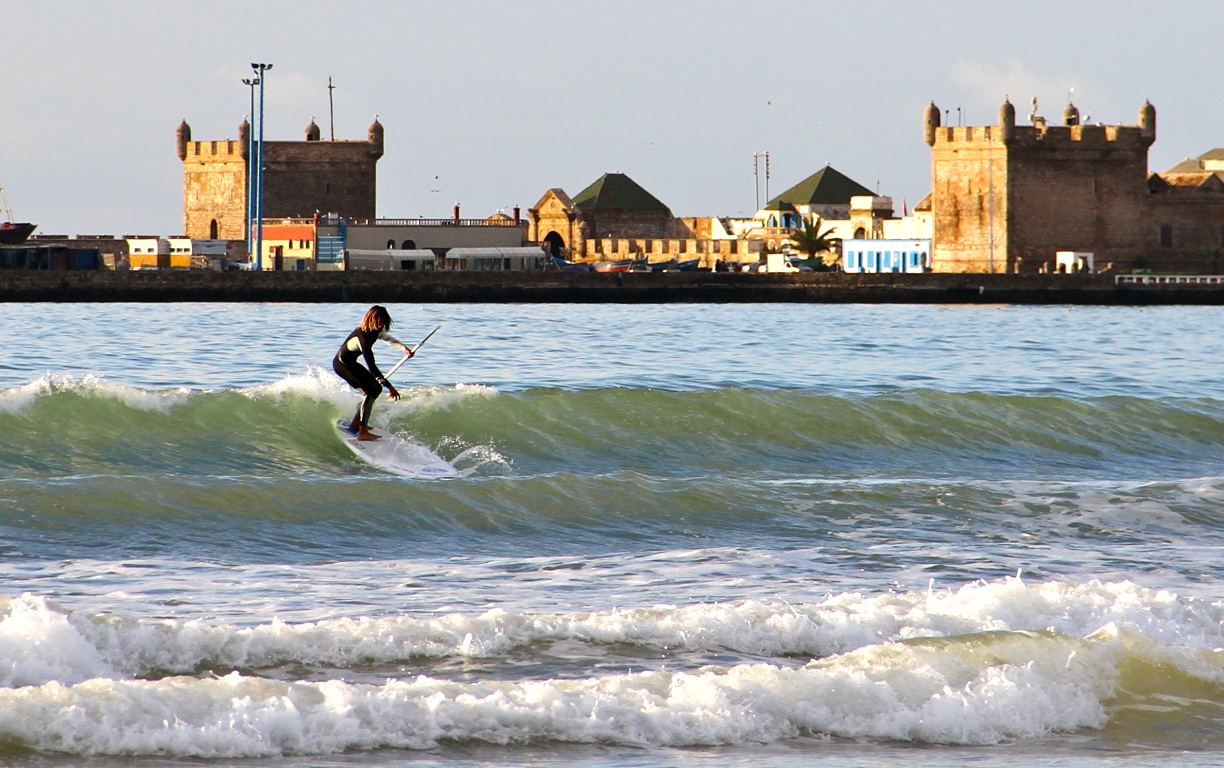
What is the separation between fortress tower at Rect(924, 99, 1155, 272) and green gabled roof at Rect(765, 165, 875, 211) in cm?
2593

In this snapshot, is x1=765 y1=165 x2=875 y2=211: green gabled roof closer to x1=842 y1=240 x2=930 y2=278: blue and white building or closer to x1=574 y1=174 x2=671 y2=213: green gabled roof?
x1=574 y1=174 x2=671 y2=213: green gabled roof

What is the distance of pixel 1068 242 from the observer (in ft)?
201

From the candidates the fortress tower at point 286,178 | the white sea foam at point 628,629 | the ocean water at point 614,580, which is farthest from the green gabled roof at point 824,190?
the white sea foam at point 628,629

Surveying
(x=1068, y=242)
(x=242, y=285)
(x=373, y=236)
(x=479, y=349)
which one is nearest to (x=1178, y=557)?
(x=479, y=349)

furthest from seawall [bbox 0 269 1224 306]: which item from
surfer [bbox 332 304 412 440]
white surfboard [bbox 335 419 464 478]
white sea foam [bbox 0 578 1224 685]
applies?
white sea foam [bbox 0 578 1224 685]

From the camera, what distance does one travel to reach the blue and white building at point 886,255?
6475 cm

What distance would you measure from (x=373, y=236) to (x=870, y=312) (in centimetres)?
2629

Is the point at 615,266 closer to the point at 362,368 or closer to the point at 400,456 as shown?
the point at 362,368

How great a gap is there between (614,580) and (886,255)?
60.0 metres

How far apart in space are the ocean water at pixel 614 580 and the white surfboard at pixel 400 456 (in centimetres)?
17

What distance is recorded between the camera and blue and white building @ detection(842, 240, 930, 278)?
64750mm

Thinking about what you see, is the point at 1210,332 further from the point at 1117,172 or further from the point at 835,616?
the point at 835,616

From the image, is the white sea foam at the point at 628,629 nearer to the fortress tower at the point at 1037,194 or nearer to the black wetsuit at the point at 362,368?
the black wetsuit at the point at 362,368

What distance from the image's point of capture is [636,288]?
55719 millimetres
